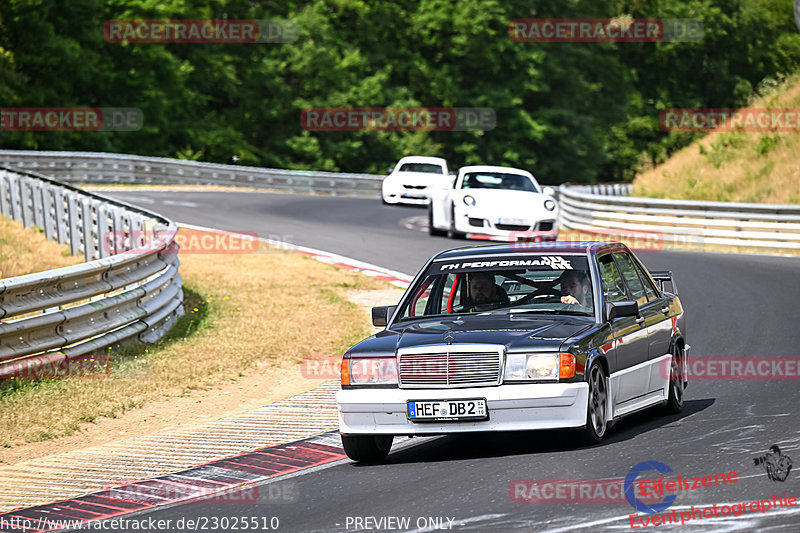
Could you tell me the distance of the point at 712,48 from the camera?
254ft

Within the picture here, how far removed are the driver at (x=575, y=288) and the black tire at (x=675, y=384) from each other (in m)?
1.23

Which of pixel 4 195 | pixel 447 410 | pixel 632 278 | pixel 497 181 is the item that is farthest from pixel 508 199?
pixel 447 410

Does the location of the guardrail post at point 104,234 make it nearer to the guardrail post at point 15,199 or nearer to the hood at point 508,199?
the guardrail post at point 15,199

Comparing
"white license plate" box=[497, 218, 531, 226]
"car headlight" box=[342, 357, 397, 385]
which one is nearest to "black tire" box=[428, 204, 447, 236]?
"white license plate" box=[497, 218, 531, 226]

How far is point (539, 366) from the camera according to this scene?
809cm

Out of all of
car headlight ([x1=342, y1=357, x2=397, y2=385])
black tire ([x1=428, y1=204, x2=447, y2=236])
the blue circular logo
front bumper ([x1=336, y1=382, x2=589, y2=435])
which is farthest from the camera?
black tire ([x1=428, y1=204, x2=447, y2=236])

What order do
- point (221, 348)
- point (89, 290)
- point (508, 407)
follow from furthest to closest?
point (221, 348) < point (89, 290) < point (508, 407)

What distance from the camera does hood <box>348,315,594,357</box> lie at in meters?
8.17

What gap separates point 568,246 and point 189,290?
31.5 feet

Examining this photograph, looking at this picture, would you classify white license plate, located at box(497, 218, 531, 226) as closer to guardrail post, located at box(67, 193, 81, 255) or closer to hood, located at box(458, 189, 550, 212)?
hood, located at box(458, 189, 550, 212)

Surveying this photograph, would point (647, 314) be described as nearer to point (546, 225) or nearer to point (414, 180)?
point (546, 225)

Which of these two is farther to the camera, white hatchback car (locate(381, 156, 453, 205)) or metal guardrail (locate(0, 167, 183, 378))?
white hatchback car (locate(381, 156, 453, 205))

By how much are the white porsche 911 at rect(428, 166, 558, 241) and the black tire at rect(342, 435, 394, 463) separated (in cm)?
1505

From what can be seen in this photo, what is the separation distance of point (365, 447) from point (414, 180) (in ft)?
86.8
